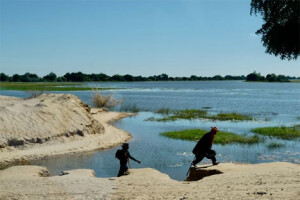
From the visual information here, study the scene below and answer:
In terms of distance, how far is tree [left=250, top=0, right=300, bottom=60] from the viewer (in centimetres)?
789

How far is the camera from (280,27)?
27.0 feet

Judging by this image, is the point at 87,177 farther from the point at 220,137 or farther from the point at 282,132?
the point at 282,132

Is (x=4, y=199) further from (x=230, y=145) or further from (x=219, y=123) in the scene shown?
(x=219, y=123)

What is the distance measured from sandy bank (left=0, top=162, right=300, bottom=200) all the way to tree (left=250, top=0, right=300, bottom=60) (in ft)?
11.6

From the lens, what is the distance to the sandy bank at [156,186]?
10070mm

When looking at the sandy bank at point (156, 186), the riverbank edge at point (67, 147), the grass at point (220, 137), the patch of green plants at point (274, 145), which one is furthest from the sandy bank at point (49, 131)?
the patch of green plants at point (274, 145)

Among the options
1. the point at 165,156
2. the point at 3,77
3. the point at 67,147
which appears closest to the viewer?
the point at 165,156

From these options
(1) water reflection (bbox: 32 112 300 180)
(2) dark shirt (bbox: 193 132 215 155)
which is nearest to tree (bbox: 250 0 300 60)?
(2) dark shirt (bbox: 193 132 215 155)

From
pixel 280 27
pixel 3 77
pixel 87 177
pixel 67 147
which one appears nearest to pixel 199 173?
pixel 87 177

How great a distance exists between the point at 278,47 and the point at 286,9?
859mm

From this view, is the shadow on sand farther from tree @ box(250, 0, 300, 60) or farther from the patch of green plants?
the patch of green plants

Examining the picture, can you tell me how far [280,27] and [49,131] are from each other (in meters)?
16.9

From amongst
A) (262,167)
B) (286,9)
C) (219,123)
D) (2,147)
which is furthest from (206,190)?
(219,123)

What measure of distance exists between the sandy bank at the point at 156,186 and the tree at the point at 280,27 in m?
3.53
